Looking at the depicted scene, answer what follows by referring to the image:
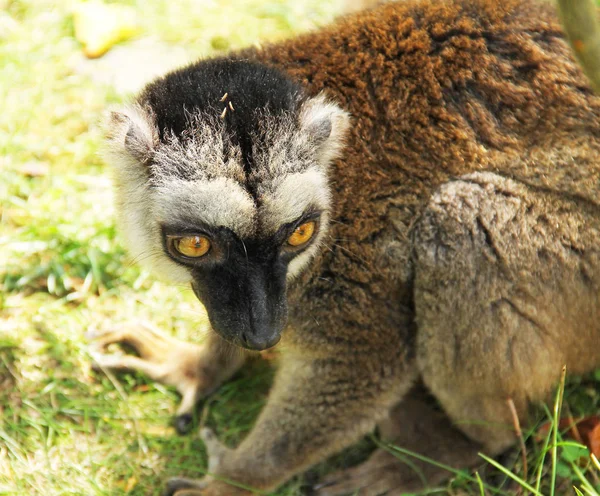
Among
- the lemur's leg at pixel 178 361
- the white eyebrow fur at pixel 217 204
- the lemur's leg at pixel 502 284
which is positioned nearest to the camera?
the white eyebrow fur at pixel 217 204

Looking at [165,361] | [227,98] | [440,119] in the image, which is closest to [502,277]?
[440,119]

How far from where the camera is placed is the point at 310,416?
15.6ft

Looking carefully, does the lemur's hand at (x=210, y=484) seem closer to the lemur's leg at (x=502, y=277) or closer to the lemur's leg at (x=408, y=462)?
the lemur's leg at (x=408, y=462)

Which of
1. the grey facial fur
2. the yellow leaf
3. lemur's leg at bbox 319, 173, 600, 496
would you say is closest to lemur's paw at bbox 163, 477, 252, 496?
lemur's leg at bbox 319, 173, 600, 496

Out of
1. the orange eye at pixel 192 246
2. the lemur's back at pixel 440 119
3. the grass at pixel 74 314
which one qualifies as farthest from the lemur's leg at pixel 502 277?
the orange eye at pixel 192 246

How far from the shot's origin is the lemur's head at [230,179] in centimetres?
377

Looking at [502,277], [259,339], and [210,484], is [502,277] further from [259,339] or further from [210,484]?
[210,484]

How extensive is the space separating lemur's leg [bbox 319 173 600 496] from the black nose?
1.08 metres

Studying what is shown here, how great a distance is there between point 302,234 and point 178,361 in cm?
210

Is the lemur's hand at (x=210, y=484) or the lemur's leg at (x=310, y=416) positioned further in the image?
the lemur's hand at (x=210, y=484)

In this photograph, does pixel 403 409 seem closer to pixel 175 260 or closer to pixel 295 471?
pixel 295 471

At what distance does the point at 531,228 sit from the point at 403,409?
1.77 m

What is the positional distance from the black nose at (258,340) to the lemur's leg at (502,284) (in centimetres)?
108

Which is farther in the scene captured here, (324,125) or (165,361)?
(165,361)
